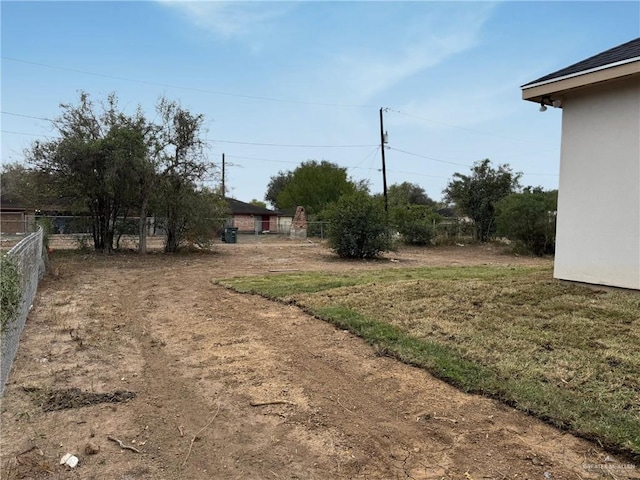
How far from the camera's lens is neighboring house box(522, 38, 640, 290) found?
586cm

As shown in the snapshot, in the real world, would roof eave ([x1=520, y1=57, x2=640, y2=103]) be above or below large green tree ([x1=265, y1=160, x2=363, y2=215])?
below

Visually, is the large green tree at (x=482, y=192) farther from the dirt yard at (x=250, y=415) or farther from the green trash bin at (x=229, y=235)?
the dirt yard at (x=250, y=415)

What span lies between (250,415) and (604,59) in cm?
651

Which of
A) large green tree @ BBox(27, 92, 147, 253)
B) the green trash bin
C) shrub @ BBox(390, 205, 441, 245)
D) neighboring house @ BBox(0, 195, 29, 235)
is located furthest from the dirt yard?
neighboring house @ BBox(0, 195, 29, 235)

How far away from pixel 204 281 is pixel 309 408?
25.0ft

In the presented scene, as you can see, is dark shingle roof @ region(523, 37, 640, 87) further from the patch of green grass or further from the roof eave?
the patch of green grass

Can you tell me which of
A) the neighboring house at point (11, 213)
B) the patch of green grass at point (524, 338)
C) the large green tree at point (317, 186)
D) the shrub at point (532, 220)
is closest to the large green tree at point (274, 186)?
the large green tree at point (317, 186)

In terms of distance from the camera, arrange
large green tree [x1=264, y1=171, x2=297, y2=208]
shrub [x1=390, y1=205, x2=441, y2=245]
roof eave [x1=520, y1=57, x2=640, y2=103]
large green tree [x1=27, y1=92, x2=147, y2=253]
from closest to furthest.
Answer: roof eave [x1=520, y1=57, x2=640, y2=103], large green tree [x1=27, y1=92, x2=147, y2=253], shrub [x1=390, y1=205, x2=441, y2=245], large green tree [x1=264, y1=171, x2=297, y2=208]

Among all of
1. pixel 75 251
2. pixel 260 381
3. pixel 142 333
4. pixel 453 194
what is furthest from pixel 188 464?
pixel 453 194

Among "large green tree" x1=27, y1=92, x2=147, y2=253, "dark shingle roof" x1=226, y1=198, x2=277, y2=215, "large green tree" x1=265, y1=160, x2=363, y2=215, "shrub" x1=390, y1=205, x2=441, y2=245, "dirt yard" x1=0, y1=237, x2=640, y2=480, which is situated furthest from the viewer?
"large green tree" x1=265, y1=160, x2=363, y2=215

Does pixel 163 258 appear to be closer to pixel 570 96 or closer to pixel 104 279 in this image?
pixel 104 279

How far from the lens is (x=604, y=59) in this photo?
622cm

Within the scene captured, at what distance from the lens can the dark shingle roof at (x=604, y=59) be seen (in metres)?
5.91

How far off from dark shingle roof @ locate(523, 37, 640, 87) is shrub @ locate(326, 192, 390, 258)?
10.6 meters
